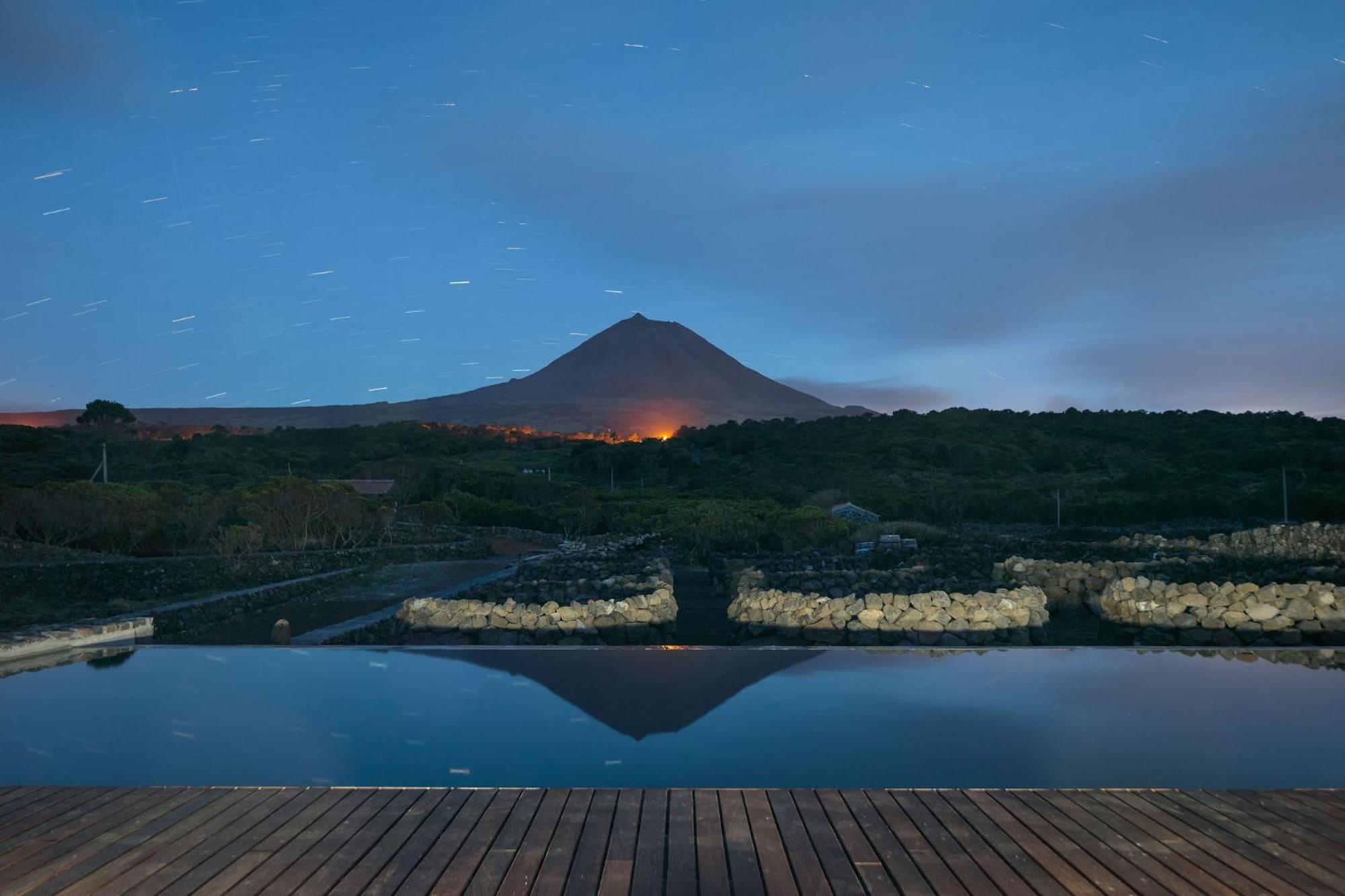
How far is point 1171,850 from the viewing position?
261cm

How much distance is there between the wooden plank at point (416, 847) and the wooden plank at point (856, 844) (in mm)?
1144

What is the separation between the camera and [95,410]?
163 ft

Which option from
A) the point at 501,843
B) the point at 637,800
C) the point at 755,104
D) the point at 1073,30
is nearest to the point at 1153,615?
the point at 637,800

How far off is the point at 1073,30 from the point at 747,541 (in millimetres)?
9369

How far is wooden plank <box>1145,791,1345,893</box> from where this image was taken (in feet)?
7.92

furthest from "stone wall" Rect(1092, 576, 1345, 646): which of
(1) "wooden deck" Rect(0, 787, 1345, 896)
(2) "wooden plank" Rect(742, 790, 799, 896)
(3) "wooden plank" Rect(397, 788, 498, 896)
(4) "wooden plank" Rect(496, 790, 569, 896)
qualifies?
(3) "wooden plank" Rect(397, 788, 498, 896)

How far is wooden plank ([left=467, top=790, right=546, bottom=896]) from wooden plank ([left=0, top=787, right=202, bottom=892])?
1098 millimetres

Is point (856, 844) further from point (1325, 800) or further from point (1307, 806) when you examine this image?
point (1325, 800)

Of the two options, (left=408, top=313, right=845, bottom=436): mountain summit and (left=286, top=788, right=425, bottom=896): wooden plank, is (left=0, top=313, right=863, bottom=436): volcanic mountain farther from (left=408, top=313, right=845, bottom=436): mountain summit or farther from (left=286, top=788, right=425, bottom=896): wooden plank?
(left=286, top=788, right=425, bottom=896): wooden plank

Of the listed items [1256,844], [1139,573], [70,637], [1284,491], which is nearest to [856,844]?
[1256,844]

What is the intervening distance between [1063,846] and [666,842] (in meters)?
1.09

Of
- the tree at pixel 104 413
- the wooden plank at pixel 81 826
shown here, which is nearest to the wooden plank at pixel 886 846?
the wooden plank at pixel 81 826

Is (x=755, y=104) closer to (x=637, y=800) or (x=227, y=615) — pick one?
(x=227, y=615)

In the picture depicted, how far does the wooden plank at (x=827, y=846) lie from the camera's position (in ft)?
7.76
